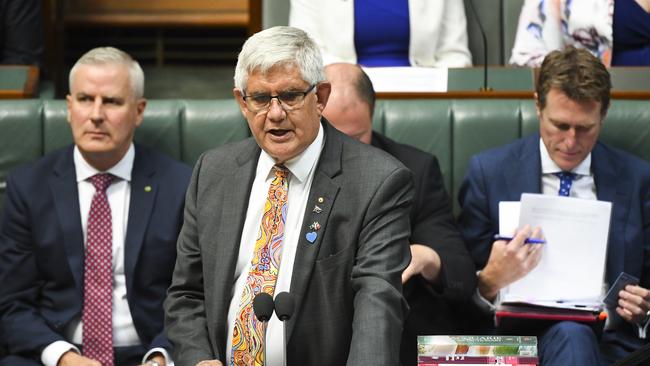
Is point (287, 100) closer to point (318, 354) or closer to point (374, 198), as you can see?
point (374, 198)

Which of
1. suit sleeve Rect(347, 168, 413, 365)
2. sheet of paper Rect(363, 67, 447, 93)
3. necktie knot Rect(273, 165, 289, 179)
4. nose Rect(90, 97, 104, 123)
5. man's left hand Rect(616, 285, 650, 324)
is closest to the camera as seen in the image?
suit sleeve Rect(347, 168, 413, 365)

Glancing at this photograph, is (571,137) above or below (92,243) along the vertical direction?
above

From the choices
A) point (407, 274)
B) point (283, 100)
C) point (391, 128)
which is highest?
point (283, 100)

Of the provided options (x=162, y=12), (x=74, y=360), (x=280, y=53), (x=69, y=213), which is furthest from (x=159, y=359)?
(x=162, y=12)

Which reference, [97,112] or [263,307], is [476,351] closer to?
→ [263,307]

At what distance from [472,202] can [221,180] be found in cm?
91

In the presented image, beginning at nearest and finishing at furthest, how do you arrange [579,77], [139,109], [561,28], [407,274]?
1. [407,274]
2. [579,77]
3. [139,109]
4. [561,28]

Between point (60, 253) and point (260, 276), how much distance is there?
866 millimetres

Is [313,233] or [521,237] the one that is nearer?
[313,233]

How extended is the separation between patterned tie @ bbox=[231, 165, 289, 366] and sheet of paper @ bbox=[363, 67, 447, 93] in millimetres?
1250

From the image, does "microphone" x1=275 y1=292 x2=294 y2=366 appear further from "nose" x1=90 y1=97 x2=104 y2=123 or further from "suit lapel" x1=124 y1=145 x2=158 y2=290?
"nose" x1=90 y1=97 x2=104 y2=123

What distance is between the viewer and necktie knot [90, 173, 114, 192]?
3.08 meters

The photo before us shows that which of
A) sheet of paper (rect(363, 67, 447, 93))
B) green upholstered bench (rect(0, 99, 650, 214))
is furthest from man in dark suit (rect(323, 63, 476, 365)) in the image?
sheet of paper (rect(363, 67, 447, 93))

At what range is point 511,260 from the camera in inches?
114
